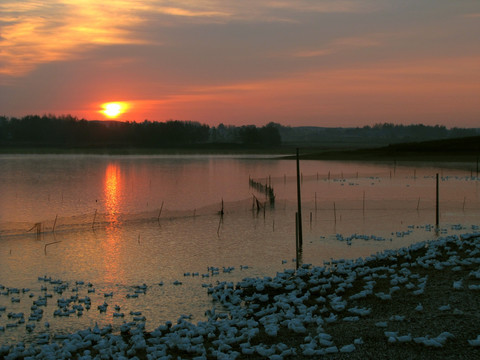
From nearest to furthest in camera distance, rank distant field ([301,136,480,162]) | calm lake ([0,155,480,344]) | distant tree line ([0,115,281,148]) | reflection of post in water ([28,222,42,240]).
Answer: calm lake ([0,155,480,344]) < reflection of post in water ([28,222,42,240]) < distant field ([301,136,480,162]) < distant tree line ([0,115,281,148])

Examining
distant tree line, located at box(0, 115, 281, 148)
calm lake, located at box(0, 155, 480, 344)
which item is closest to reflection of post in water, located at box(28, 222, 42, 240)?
calm lake, located at box(0, 155, 480, 344)

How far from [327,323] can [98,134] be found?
155214mm

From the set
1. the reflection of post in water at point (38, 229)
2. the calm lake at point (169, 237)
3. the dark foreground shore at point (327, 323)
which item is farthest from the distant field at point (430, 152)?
the dark foreground shore at point (327, 323)

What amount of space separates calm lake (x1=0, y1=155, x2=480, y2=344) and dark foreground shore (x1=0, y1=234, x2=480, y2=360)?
1414 millimetres

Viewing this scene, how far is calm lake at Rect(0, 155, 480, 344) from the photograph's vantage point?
15883mm

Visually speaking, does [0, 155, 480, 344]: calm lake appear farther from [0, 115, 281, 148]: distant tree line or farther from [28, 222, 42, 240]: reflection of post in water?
[0, 115, 281, 148]: distant tree line

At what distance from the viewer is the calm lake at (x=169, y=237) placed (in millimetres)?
15883

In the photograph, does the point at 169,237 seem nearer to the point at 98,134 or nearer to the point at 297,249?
the point at 297,249

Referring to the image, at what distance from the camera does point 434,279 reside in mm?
14211

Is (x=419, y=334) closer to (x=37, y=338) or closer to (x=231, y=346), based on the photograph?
(x=231, y=346)

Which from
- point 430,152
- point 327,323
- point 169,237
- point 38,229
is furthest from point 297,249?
point 430,152

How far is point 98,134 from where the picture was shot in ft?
525

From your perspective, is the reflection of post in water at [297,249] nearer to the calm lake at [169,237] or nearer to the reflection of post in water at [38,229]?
the calm lake at [169,237]

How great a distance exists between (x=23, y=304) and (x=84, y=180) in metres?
45.3
